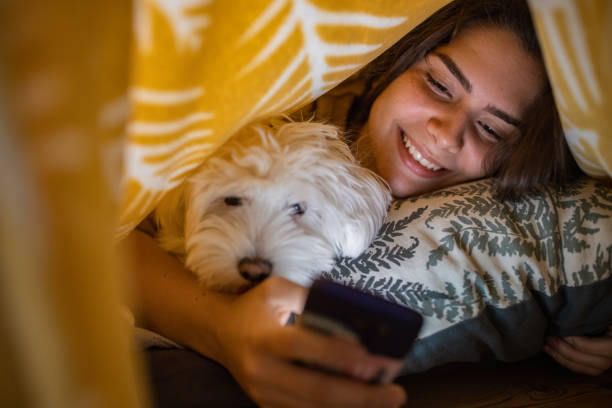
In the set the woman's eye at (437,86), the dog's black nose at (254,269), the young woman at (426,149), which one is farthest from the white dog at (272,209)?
the woman's eye at (437,86)

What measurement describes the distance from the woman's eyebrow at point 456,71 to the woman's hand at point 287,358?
2.78 feet

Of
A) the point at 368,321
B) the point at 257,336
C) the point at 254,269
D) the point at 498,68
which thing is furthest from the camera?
the point at 498,68

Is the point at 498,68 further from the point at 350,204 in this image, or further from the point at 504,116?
the point at 350,204

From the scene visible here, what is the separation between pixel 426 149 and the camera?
1342 mm

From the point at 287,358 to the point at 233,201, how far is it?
1.59 feet

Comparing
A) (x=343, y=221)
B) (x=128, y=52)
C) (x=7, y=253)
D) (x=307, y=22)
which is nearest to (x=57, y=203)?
(x=7, y=253)

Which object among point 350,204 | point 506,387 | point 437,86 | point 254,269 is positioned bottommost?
point 506,387

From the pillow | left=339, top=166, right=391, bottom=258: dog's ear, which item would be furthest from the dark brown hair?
left=339, top=166, right=391, bottom=258: dog's ear

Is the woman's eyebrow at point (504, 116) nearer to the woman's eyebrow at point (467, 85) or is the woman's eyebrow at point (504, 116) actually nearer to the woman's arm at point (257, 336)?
the woman's eyebrow at point (467, 85)

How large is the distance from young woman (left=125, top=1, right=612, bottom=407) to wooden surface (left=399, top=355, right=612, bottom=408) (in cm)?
6

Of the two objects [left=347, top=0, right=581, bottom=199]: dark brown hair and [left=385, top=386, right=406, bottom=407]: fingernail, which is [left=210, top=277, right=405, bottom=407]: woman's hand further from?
[left=347, top=0, right=581, bottom=199]: dark brown hair

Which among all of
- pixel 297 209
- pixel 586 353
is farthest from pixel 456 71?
pixel 586 353

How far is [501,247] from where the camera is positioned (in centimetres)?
99

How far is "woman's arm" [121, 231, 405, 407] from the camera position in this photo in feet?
1.98
